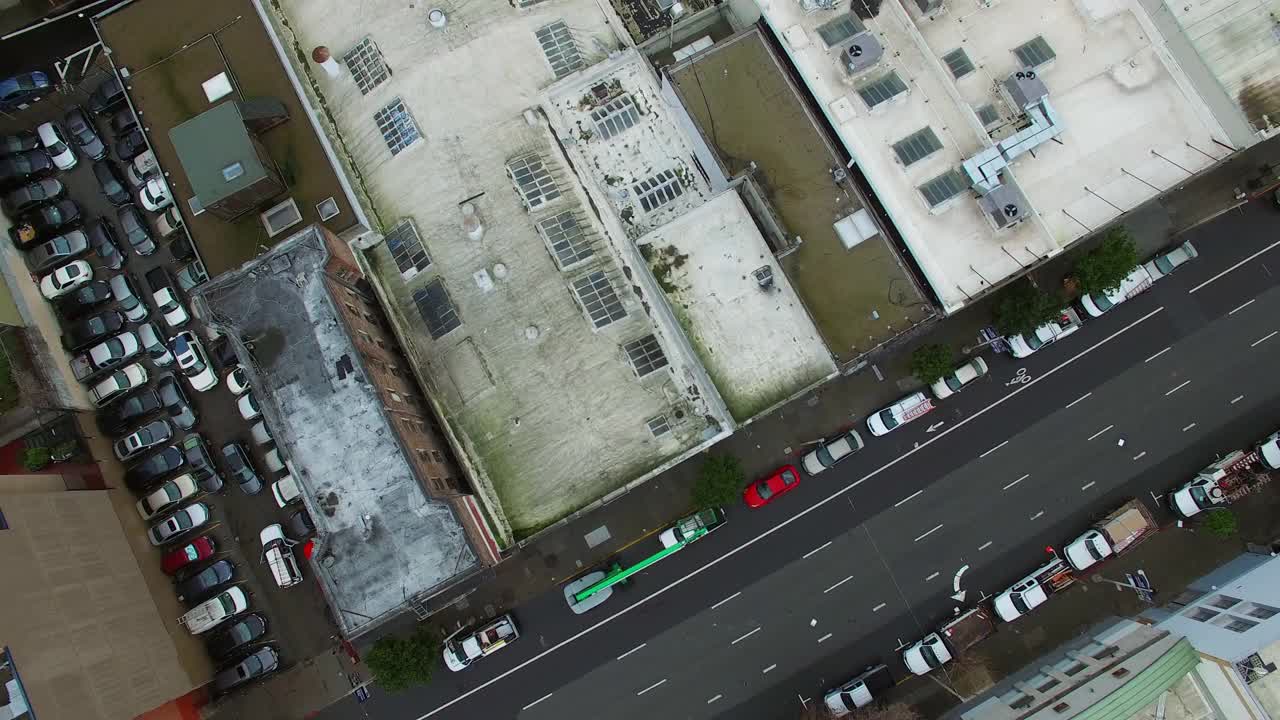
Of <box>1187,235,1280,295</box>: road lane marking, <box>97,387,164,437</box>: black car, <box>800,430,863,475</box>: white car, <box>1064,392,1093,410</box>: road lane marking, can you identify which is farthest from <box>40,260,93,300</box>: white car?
<box>1187,235,1280,295</box>: road lane marking

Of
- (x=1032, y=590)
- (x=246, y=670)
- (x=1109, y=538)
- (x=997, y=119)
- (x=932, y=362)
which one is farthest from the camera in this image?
(x=246, y=670)

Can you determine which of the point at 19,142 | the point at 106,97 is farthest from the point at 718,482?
the point at 19,142

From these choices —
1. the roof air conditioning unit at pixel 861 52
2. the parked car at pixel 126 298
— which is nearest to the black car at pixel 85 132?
the parked car at pixel 126 298

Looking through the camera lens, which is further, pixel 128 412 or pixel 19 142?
pixel 19 142

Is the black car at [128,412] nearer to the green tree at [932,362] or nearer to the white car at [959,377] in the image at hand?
the green tree at [932,362]

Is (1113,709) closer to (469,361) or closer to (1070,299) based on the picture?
(1070,299)

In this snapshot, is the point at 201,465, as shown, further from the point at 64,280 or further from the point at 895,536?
the point at 895,536
